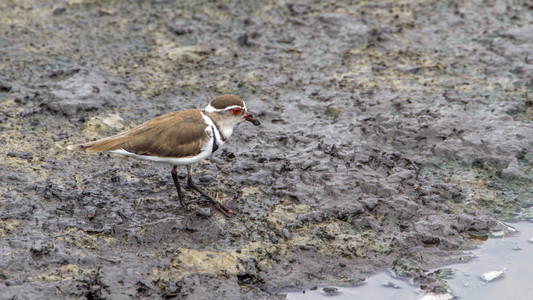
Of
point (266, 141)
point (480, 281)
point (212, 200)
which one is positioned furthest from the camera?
point (266, 141)

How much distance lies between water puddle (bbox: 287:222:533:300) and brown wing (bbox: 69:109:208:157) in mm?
1843

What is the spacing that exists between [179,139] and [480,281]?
10.9 feet

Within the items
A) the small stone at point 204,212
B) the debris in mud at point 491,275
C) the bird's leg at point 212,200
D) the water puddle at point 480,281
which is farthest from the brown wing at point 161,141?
the debris in mud at point 491,275

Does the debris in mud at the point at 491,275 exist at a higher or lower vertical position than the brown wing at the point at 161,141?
lower

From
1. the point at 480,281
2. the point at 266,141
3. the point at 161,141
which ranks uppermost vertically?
the point at 161,141

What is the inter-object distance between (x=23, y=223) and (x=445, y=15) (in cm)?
762

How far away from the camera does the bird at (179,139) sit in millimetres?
6547

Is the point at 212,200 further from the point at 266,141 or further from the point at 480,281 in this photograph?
the point at 480,281

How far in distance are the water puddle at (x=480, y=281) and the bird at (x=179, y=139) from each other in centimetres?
158

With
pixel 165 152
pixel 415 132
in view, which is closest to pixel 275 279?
pixel 165 152

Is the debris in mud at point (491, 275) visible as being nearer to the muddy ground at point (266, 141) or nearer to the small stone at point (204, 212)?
the muddy ground at point (266, 141)

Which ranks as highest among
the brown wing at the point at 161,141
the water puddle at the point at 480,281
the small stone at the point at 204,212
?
the brown wing at the point at 161,141

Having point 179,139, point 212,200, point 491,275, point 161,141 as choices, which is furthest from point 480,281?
point 161,141

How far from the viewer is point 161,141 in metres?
→ 6.58
